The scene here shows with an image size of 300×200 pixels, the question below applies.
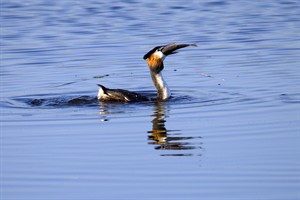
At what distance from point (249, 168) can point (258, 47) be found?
39.4 ft

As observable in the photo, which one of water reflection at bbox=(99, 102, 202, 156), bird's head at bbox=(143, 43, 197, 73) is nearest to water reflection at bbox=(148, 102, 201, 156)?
water reflection at bbox=(99, 102, 202, 156)

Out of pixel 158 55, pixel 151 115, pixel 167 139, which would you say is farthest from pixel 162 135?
pixel 158 55

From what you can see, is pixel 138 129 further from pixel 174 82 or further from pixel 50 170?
pixel 174 82

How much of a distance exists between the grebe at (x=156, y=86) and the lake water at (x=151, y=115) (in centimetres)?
21

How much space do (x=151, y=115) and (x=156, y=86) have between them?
5.84 feet

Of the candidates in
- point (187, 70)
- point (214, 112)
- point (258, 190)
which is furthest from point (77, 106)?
point (258, 190)

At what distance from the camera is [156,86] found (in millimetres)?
15250

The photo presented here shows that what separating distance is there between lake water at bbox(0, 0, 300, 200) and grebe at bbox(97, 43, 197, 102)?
0.21 meters

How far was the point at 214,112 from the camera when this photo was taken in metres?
13.4

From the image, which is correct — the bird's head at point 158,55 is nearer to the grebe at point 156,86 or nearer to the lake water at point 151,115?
the grebe at point 156,86

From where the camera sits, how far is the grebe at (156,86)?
14.5m

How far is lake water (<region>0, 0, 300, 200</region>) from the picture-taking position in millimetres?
9203

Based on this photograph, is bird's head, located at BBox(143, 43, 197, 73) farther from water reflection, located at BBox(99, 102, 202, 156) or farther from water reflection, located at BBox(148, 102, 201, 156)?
water reflection, located at BBox(148, 102, 201, 156)

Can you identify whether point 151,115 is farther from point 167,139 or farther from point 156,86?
point 167,139
